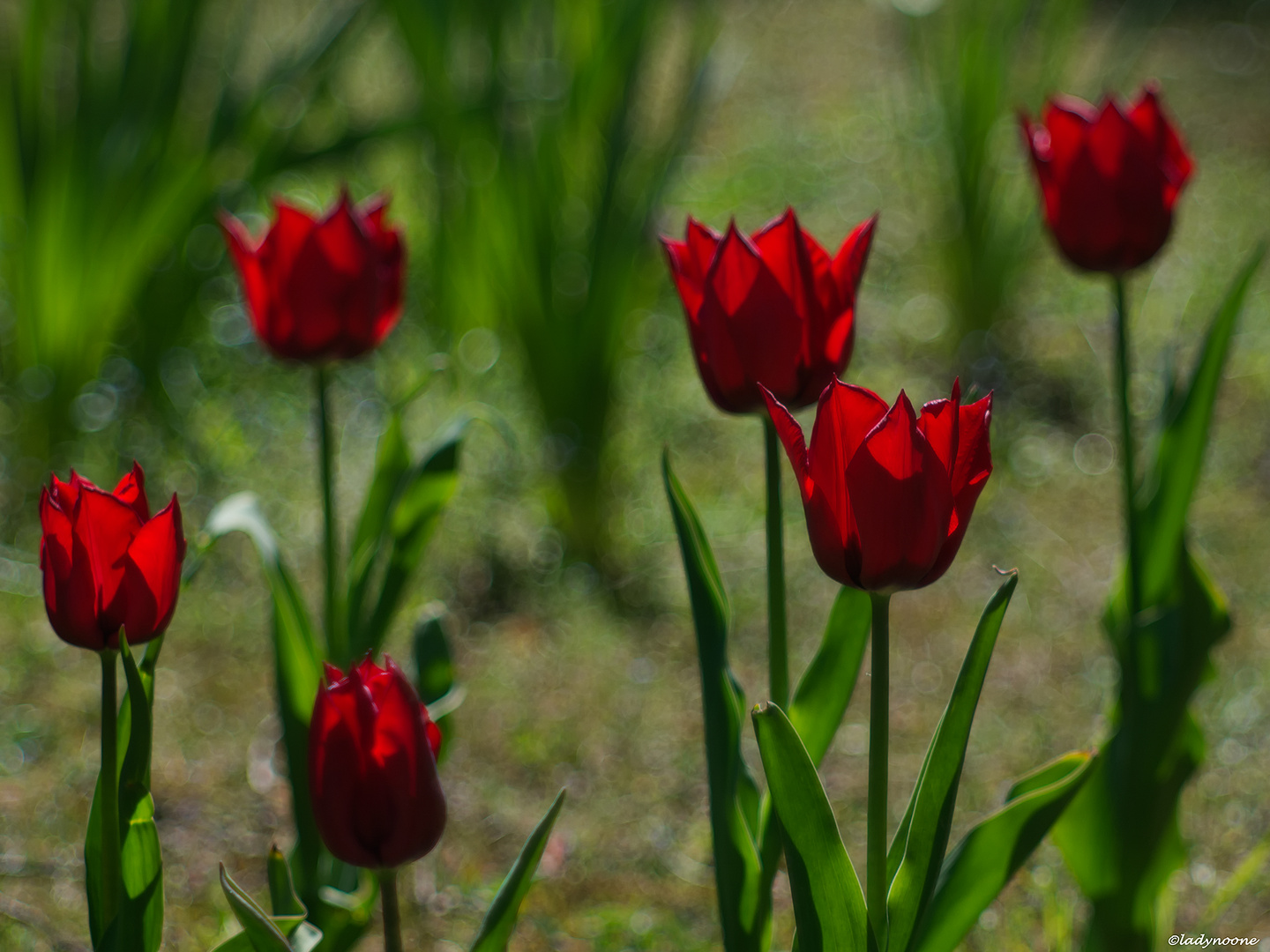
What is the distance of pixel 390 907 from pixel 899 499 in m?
0.49

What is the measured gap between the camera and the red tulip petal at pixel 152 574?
909mm

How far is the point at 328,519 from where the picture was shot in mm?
1391

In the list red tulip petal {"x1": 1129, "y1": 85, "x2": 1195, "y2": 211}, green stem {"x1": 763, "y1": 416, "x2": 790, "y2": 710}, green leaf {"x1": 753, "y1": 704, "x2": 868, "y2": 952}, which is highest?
red tulip petal {"x1": 1129, "y1": 85, "x2": 1195, "y2": 211}

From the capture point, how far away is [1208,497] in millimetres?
2758

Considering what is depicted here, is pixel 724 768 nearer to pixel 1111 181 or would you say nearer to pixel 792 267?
pixel 792 267

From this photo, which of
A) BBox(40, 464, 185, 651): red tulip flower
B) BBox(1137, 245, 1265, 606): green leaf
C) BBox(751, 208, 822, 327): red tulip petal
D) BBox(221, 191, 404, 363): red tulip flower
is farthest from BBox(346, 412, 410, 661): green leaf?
BBox(1137, 245, 1265, 606): green leaf

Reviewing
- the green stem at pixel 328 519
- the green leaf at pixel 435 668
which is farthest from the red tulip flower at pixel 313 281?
the green leaf at pixel 435 668

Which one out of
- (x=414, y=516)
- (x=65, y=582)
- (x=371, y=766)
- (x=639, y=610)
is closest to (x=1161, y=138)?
(x=414, y=516)

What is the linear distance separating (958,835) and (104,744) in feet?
4.01

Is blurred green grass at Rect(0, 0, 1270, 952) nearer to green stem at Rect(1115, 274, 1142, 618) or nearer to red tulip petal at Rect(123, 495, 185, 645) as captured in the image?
green stem at Rect(1115, 274, 1142, 618)

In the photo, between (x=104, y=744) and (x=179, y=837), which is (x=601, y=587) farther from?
(x=104, y=744)

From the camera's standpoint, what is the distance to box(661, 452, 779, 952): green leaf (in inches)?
42.1

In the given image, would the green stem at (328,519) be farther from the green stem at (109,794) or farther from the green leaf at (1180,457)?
the green leaf at (1180,457)

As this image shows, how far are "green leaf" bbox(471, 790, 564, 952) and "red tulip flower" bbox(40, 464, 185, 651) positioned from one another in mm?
322
